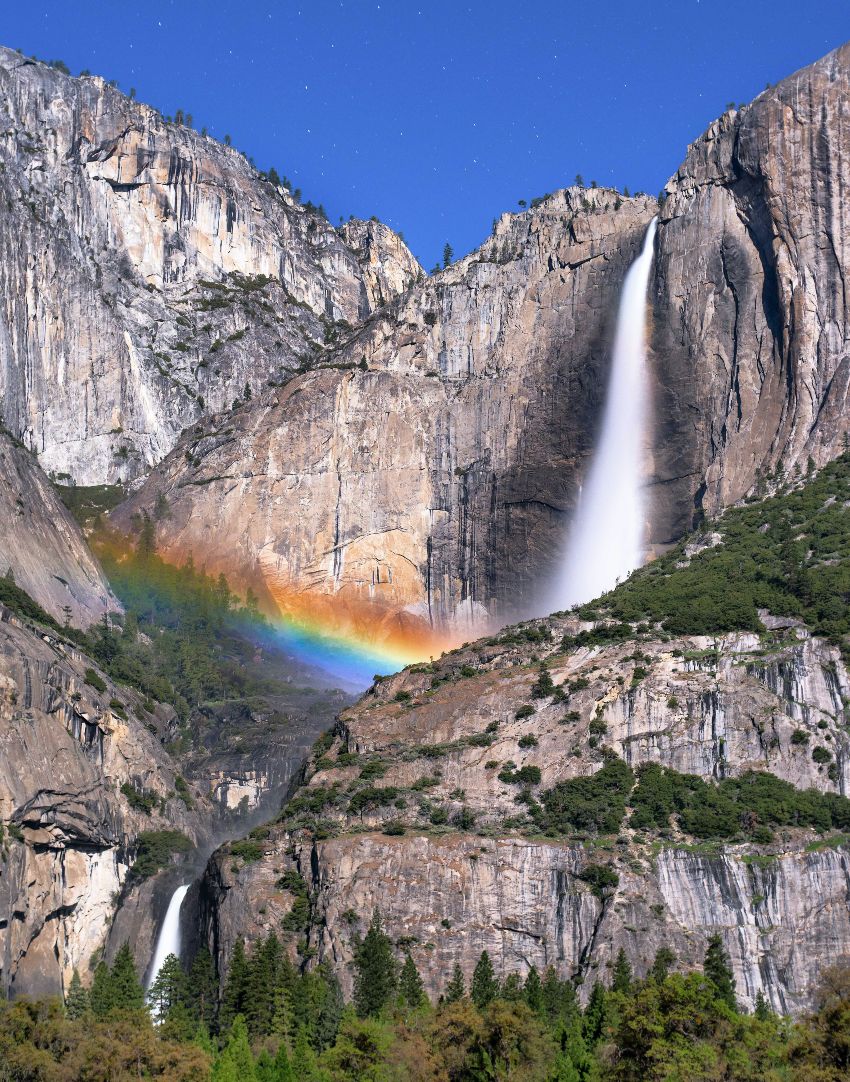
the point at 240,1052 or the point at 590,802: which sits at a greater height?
the point at 590,802

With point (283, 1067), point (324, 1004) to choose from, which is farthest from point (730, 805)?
point (283, 1067)

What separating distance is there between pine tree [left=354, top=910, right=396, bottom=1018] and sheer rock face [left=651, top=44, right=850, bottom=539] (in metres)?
54.5

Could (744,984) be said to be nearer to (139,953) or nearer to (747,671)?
(747,671)

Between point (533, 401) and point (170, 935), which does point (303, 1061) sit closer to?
point (170, 935)

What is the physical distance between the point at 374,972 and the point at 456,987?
13.0 feet

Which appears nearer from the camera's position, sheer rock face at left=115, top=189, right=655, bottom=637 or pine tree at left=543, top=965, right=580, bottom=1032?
pine tree at left=543, top=965, right=580, bottom=1032

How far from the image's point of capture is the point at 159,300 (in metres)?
178

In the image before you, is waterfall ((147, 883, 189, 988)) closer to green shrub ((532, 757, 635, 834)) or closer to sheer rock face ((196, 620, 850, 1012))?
sheer rock face ((196, 620, 850, 1012))

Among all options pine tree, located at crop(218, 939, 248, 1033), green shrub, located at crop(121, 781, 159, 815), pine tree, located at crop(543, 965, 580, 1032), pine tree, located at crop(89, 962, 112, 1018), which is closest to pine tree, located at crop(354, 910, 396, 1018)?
pine tree, located at crop(218, 939, 248, 1033)

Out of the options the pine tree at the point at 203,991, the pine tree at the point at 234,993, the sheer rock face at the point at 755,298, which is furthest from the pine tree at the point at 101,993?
the sheer rock face at the point at 755,298

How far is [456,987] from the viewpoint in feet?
279

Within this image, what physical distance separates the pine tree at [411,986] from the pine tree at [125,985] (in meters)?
12.5

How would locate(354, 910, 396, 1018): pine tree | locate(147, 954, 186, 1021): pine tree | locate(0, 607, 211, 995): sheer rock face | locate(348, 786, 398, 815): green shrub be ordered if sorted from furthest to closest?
locate(0, 607, 211, 995): sheer rock face < locate(348, 786, 398, 815): green shrub < locate(147, 954, 186, 1021): pine tree < locate(354, 910, 396, 1018): pine tree

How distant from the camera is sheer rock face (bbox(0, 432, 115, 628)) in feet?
458
